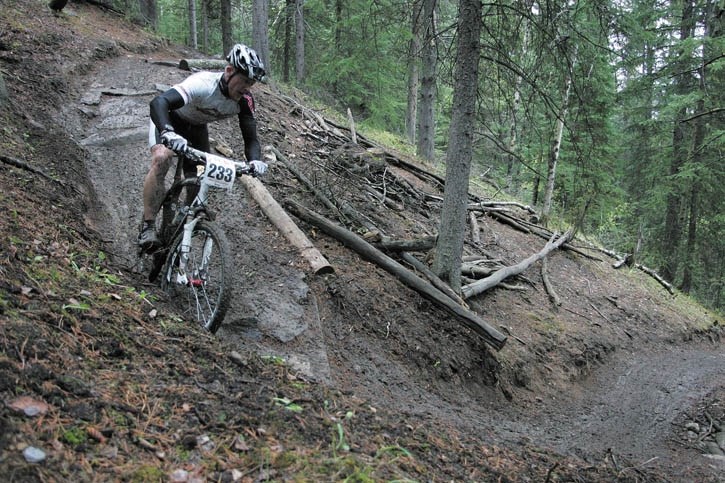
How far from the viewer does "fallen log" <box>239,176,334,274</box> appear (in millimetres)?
6074

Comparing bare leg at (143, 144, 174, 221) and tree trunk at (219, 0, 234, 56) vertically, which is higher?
tree trunk at (219, 0, 234, 56)

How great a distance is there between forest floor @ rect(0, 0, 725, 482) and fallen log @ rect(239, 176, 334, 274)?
158mm

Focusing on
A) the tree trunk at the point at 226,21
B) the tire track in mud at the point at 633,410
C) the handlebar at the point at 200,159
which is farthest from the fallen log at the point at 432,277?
the tree trunk at the point at 226,21

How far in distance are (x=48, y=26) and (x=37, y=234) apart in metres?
9.47

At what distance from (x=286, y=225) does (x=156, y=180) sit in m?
2.13

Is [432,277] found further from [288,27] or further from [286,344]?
[288,27]

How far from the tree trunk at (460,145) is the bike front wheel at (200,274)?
3573mm

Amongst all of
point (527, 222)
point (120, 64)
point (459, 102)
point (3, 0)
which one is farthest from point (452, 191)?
point (3, 0)

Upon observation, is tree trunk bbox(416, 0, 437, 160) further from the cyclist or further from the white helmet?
the white helmet

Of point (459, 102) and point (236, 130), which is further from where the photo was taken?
point (236, 130)

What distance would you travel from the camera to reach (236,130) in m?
9.14

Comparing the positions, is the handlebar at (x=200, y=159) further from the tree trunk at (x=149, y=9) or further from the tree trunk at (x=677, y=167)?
the tree trunk at (x=149, y=9)

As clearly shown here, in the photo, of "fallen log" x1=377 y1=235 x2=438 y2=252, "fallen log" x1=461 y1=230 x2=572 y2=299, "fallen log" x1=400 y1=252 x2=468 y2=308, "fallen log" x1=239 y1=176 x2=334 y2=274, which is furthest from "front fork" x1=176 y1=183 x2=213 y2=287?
"fallen log" x1=461 y1=230 x2=572 y2=299

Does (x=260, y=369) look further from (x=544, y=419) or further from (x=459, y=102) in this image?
(x=459, y=102)
